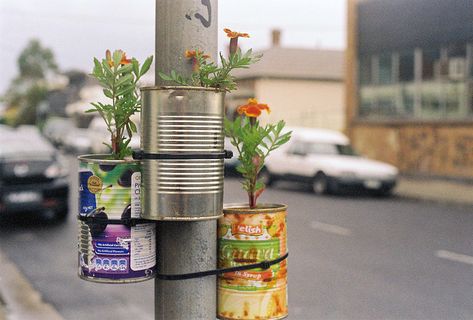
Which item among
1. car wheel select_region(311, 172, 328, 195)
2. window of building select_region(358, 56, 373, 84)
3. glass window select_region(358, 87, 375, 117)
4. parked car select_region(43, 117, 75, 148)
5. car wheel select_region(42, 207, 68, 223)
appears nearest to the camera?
car wheel select_region(42, 207, 68, 223)

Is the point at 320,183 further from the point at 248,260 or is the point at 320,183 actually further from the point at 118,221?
the point at 118,221

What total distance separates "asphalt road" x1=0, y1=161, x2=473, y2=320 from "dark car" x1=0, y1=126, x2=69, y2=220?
44 centimetres

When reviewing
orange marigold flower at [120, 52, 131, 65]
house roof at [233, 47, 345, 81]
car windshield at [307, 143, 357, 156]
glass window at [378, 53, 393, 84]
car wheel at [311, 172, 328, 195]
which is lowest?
car wheel at [311, 172, 328, 195]

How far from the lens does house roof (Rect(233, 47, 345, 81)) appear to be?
3956 centimetres

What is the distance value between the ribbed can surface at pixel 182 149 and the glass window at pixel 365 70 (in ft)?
75.5

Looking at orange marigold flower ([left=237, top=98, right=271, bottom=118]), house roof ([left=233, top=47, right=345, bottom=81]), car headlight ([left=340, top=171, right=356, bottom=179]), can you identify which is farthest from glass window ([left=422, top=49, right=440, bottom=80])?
orange marigold flower ([left=237, top=98, right=271, bottom=118])

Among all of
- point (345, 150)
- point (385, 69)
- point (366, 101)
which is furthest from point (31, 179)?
point (366, 101)

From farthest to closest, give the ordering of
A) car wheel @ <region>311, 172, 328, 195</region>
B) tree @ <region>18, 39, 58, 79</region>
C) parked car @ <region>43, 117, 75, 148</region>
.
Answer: tree @ <region>18, 39, 58, 79</region> < parked car @ <region>43, 117, 75, 148</region> < car wheel @ <region>311, 172, 328, 195</region>

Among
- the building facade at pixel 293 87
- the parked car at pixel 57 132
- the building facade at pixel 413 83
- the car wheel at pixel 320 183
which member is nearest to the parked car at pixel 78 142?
the parked car at pixel 57 132

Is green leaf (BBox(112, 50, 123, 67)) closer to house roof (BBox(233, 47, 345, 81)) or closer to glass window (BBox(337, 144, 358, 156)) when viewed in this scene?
glass window (BBox(337, 144, 358, 156))

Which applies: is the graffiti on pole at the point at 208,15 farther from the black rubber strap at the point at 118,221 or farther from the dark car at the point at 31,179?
the dark car at the point at 31,179

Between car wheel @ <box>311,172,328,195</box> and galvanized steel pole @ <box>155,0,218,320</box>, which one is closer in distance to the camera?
galvanized steel pole @ <box>155,0,218,320</box>

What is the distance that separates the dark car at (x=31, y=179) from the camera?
10680 millimetres

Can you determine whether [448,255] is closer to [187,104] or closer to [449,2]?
[187,104]
